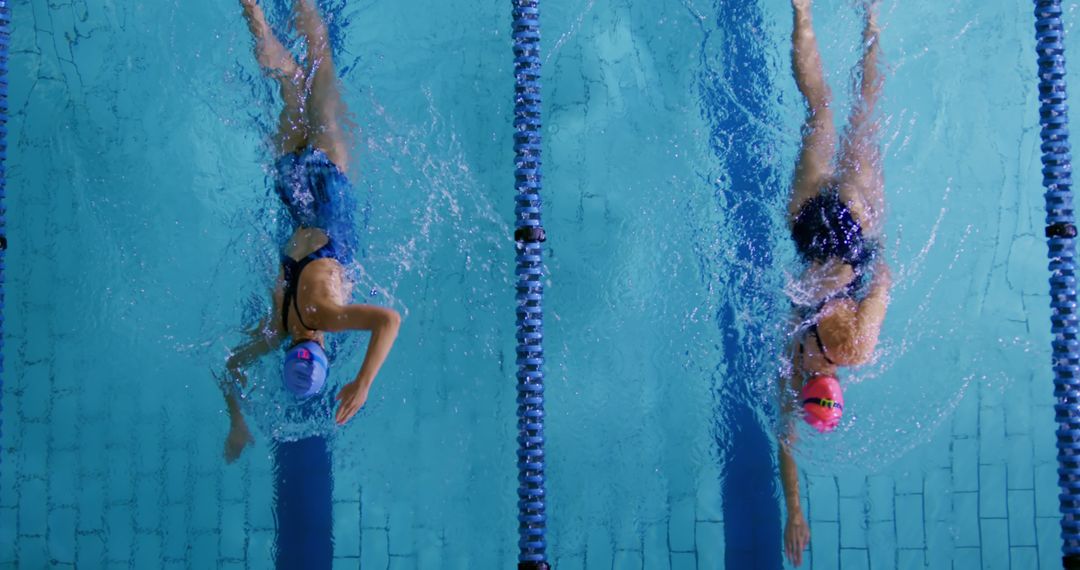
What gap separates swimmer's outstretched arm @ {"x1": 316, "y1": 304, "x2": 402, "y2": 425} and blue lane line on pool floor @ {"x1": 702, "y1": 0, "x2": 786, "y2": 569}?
5.49 feet

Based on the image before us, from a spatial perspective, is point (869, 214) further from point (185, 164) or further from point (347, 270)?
point (185, 164)

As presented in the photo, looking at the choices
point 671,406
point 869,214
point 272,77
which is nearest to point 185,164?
point 272,77

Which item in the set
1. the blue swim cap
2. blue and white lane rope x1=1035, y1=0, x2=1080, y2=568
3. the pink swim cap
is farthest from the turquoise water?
blue and white lane rope x1=1035, y1=0, x2=1080, y2=568

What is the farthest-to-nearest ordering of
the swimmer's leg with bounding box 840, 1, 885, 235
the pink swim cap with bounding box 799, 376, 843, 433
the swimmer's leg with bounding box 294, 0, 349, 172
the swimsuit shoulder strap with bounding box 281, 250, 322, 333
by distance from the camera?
the swimmer's leg with bounding box 840, 1, 885, 235 < the swimmer's leg with bounding box 294, 0, 349, 172 < the swimsuit shoulder strap with bounding box 281, 250, 322, 333 < the pink swim cap with bounding box 799, 376, 843, 433

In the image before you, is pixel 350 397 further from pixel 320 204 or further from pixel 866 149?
pixel 866 149

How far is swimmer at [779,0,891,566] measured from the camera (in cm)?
393

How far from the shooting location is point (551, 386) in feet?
14.9

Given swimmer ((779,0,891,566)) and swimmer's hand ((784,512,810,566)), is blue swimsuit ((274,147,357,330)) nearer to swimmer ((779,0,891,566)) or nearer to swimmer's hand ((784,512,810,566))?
swimmer ((779,0,891,566))

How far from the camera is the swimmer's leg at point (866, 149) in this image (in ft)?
13.7

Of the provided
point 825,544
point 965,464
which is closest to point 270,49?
point 825,544

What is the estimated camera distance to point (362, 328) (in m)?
3.59

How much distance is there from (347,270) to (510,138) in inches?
40.3

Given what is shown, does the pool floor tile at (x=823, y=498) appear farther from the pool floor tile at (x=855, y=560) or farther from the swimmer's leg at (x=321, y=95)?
the swimmer's leg at (x=321, y=95)

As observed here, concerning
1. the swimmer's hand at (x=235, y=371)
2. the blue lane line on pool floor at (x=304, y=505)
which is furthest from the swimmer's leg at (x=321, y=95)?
the blue lane line on pool floor at (x=304, y=505)
